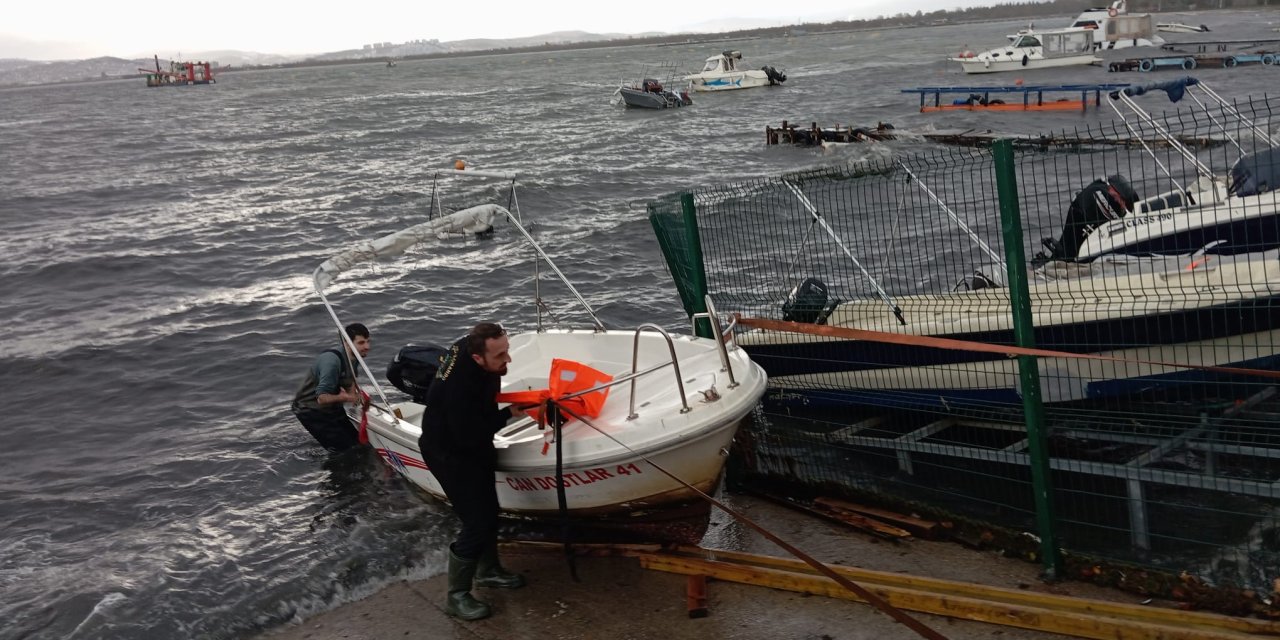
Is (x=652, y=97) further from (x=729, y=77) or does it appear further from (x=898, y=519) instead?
(x=898, y=519)

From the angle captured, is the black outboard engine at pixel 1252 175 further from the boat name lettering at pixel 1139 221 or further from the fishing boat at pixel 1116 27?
the fishing boat at pixel 1116 27

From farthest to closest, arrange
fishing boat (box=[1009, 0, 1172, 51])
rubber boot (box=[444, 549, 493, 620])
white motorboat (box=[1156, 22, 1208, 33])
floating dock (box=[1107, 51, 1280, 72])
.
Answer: white motorboat (box=[1156, 22, 1208, 33])
fishing boat (box=[1009, 0, 1172, 51])
floating dock (box=[1107, 51, 1280, 72])
rubber boot (box=[444, 549, 493, 620])

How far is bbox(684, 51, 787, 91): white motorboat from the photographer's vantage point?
203 feet

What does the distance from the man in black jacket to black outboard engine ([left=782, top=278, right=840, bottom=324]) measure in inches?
107

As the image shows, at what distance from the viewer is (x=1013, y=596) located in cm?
520

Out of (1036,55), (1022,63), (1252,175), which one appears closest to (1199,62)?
(1036,55)

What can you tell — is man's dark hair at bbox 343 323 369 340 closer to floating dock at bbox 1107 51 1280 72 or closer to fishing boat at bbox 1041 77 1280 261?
fishing boat at bbox 1041 77 1280 261

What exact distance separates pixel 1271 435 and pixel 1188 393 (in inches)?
28.4

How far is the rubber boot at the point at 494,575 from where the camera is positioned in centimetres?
625

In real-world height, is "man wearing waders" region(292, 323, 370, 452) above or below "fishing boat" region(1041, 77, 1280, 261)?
below

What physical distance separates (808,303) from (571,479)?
270cm

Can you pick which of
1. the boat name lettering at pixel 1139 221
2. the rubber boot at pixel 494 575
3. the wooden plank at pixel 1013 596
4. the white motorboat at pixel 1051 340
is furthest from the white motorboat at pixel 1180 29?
the rubber boot at pixel 494 575

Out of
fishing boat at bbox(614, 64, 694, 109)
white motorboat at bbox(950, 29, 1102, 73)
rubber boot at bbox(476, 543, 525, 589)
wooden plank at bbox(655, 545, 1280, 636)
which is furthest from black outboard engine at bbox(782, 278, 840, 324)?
white motorboat at bbox(950, 29, 1102, 73)

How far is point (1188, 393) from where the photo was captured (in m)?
6.83
